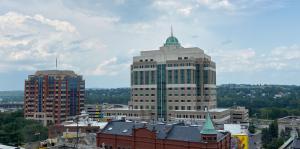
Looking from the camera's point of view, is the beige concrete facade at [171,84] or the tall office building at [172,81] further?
the tall office building at [172,81]

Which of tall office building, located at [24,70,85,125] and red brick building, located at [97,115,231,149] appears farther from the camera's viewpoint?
tall office building, located at [24,70,85,125]

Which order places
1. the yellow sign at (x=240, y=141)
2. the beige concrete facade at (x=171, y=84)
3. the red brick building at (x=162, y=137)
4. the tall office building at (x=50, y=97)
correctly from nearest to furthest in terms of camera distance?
1. the red brick building at (x=162, y=137)
2. the yellow sign at (x=240, y=141)
3. the beige concrete facade at (x=171, y=84)
4. the tall office building at (x=50, y=97)

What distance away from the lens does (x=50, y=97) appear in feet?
600

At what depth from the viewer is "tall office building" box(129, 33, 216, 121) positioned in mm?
149875

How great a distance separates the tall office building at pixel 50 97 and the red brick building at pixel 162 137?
100155 millimetres

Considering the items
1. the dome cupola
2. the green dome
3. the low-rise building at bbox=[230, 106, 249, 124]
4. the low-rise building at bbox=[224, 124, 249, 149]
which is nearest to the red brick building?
the low-rise building at bbox=[224, 124, 249, 149]

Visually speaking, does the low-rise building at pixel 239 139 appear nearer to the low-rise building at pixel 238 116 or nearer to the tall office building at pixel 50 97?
the low-rise building at pixel 238 116

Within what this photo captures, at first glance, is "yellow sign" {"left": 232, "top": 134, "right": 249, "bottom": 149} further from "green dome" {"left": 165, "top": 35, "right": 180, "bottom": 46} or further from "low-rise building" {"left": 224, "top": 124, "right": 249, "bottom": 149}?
"green dome" {"left": 165, "top": 35, "right": 180, "bottom": 46}

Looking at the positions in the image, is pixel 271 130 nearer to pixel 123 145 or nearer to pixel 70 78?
pixel 123 145

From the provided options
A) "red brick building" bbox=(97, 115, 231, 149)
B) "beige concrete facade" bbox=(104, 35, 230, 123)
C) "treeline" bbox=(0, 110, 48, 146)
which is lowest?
"treeline" bbox=(0, 110, 48, 146)

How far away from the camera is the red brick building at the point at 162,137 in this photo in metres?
70.1

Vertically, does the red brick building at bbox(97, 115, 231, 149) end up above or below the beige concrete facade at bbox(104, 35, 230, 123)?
below

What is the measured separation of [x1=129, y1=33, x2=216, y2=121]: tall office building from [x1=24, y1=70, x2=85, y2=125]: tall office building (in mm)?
42696

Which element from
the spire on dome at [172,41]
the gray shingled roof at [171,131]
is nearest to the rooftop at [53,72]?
the spire on dome at [172,41]
